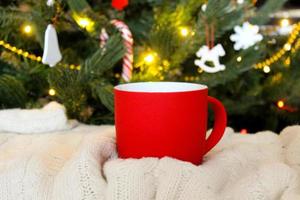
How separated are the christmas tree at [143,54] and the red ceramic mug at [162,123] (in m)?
0.28

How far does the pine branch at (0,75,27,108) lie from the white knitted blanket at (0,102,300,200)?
11.4 inches

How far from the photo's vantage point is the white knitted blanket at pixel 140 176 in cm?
42

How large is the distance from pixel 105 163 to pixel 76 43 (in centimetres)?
58

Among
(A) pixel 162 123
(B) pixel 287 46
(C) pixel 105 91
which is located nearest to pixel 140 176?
(A) pixel 162 123

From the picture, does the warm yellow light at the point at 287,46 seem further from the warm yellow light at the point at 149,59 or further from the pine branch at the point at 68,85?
the pine branch at the point at 68,85

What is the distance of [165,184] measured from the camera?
417mm

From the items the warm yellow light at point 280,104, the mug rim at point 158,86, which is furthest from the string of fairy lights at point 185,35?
the mug rim at point 158,86

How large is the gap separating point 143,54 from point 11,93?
28cm

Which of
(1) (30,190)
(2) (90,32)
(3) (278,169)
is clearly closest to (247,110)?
(2) (90,32)

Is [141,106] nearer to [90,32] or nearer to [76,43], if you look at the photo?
[90,32]

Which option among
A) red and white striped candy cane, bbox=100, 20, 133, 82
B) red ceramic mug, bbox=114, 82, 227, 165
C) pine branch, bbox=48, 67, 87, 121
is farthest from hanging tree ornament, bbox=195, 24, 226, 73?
red ceramic mug, bbox=114, 82, 227, 165

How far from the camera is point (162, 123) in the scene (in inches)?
17.5

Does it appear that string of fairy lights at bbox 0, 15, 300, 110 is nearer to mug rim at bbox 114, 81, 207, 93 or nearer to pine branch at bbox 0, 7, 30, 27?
pine branch at bbox 0, 7, 30, 27

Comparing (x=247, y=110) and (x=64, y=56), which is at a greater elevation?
(x=64, y=56)
